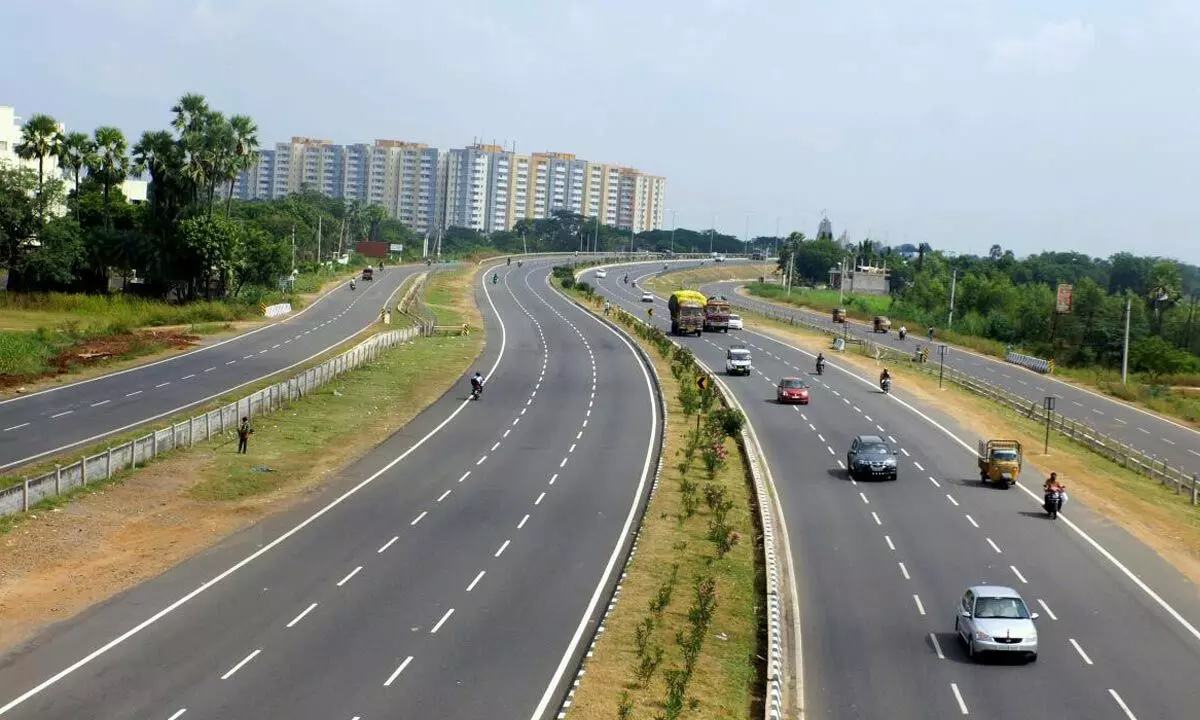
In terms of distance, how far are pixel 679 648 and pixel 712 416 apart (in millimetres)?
31185

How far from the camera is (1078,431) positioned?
65.8 m

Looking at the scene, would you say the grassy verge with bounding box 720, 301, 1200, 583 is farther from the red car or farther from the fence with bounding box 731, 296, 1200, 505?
the red car

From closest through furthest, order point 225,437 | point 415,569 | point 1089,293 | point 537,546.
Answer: point 415,569
point 537,546
point 225,437
point 1089,293

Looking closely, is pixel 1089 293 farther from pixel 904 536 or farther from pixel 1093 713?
pixel 1093 713

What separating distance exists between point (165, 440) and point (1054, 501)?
31760 millimetres

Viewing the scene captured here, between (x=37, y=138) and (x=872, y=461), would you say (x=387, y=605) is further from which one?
(x=37, y=138)

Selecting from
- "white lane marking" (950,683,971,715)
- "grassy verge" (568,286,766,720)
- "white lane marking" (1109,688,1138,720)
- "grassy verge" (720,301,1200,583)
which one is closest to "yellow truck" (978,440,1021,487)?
"grassy verge" (720,301,1200,583)

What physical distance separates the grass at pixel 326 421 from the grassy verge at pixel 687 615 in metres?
13.9

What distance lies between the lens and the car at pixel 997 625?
26.5 metres

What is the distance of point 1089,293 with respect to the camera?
134 m

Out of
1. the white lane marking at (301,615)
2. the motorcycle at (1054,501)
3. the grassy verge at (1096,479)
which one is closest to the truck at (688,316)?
the grassy verge at (1096,479)

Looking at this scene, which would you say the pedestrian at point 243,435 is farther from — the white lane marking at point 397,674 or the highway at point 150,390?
the white lane marking at point 397,674

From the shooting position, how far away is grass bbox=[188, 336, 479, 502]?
4444cm

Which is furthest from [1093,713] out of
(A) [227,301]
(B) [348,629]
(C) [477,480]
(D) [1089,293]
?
(D) [1089,293]
